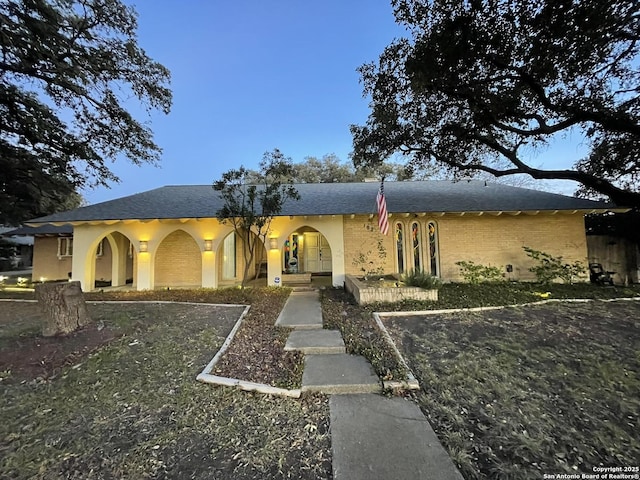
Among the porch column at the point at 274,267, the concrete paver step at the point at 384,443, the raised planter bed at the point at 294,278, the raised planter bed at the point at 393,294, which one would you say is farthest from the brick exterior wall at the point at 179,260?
the concrete paver step at the point at 384,443

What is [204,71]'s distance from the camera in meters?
17.2

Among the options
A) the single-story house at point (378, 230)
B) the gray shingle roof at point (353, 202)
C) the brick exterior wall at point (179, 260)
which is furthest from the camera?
the brick exterior wall at point (179, 260)

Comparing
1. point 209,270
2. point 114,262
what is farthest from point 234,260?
point 114,262

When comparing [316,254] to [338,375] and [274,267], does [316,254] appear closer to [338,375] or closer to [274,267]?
[274,267]

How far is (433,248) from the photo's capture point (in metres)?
11.0

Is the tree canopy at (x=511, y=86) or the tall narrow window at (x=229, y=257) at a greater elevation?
the tree canopy at (x=511, y=86)

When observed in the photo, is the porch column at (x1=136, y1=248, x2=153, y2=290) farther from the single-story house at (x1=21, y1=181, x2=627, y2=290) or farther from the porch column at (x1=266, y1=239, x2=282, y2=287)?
the porch column at (x1=266, y1=239, x2=282, y2=287)

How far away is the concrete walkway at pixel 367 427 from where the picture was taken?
2.17 m

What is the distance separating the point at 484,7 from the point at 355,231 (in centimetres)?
743

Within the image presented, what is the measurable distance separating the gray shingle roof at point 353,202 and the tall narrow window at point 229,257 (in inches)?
90.4

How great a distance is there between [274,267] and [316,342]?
21.7 ft

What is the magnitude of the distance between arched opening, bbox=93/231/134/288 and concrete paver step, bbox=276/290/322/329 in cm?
906

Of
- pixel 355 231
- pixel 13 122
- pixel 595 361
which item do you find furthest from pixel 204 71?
pixel 595 361

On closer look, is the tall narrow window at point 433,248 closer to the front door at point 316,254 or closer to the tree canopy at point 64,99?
the front door at point 316,254
